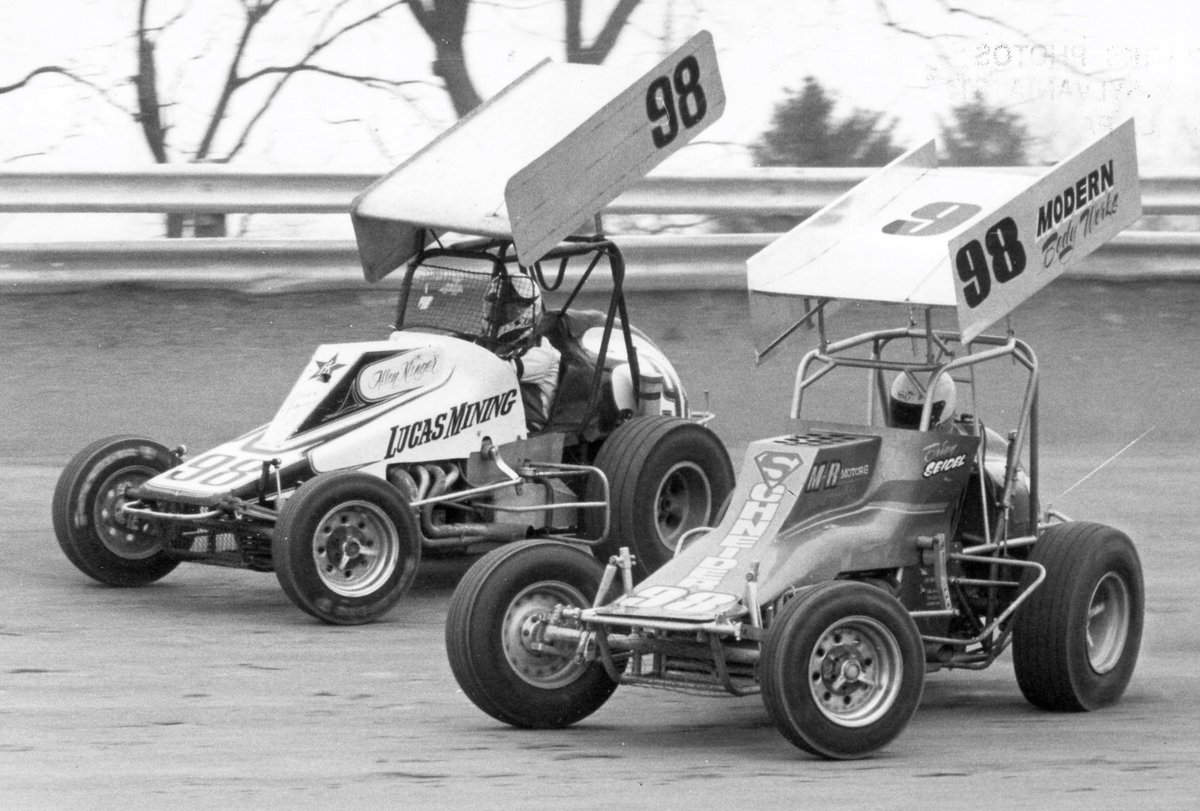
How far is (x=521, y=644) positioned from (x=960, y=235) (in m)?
2.09

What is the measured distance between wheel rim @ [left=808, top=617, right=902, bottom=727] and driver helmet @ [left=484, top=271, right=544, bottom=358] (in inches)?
165

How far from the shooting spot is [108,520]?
1033 cm

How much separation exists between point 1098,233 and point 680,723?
2496 mm

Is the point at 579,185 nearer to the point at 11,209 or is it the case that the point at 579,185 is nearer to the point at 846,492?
the point at 846,492

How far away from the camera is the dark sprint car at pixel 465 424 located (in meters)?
9.73

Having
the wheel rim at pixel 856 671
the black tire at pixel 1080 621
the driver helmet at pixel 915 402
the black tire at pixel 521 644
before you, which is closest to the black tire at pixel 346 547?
the black tire at pixel 521 644

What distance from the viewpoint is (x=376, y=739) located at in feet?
24.5

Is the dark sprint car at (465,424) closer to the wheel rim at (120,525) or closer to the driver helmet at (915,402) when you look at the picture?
the wheel rim at (120,525)

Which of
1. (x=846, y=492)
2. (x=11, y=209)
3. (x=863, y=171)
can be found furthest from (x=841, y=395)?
(x=846, y=492)

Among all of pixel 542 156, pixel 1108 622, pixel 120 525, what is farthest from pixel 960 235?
pixel 120 525

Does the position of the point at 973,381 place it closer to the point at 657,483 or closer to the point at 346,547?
the point at 657,483

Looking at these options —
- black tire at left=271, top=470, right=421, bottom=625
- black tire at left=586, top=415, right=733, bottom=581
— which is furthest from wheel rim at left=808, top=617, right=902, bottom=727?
black tire at left=586, top=415, right=733, bottom=581

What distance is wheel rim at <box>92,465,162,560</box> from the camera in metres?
10.3

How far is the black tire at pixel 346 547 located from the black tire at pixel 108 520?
1.12 meters
